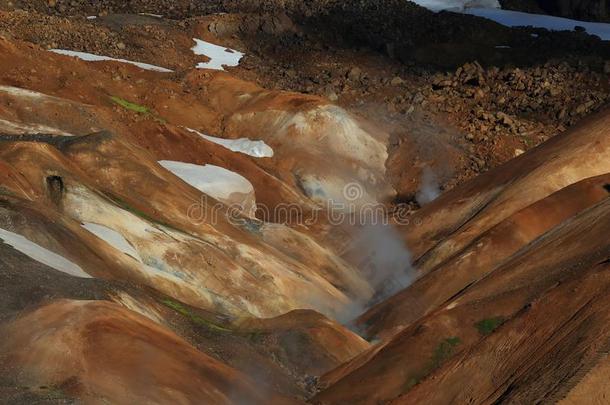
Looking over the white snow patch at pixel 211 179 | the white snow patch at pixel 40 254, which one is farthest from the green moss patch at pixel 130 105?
the white snow patch at pixel 40 254

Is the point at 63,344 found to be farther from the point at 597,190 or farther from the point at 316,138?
the point at 316,138

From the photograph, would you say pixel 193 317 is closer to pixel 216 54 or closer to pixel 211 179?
pixel 211 179

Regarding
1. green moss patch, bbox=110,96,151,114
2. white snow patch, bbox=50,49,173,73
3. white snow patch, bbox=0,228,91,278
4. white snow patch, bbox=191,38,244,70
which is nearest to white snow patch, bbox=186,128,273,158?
green moss patch, bbox=110,96,151,114

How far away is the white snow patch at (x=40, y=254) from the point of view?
2475 centimetres

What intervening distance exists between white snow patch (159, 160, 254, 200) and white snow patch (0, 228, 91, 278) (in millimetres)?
17014

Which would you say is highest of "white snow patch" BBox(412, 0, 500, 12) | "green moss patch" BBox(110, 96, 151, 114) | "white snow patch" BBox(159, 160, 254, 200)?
"white snow patch" BBox(159, 160, 254, 200)

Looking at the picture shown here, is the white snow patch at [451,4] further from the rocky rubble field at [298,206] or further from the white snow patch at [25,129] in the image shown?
the white snow patch at [25,129]

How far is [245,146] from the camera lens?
5297 cm

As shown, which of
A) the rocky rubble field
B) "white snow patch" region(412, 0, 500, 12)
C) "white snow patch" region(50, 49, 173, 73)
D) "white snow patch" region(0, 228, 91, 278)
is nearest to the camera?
the rocky rubble field

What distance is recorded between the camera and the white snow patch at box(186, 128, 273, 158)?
5234 centimetres

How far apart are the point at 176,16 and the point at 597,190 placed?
4244 centimetres

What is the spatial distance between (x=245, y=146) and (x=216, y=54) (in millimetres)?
14867

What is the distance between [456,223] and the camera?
4216 cm

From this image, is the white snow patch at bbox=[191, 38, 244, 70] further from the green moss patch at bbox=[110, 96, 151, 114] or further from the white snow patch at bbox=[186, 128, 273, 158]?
the green moss patch at bbox=[110, 96, 151, 114]
